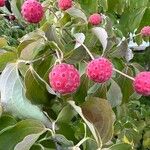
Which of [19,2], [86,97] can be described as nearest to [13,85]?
[86,97]

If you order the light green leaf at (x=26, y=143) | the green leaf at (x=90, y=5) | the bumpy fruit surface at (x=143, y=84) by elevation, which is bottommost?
the green leaf at (x=90, y=5)

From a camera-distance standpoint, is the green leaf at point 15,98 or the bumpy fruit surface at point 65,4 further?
the bumpy fruit surface at point 65,4

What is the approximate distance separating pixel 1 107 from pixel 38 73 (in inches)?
3.6

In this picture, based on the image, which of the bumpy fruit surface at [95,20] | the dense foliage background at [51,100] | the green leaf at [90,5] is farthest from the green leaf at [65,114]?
the green leaf at [90,5]

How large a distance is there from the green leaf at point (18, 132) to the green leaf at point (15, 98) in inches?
1.3

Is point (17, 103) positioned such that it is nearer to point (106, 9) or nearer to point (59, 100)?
point (59, 100)

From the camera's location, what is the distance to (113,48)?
104cm

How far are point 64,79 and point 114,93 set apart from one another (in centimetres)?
20

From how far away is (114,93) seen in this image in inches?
36.2

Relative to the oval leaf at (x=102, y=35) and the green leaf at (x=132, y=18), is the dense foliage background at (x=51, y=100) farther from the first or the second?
the green leaf at (x=132, y=18)

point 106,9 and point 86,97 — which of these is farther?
point 106,9

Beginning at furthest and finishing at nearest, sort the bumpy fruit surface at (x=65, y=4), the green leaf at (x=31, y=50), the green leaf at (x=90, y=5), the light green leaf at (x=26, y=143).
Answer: the green leaf at (x=90, y=5), the bumpy fruit surface at (x=65, y=4), the green leaf at (x=31, y=50), the light green leaf at (x=26, y=143)

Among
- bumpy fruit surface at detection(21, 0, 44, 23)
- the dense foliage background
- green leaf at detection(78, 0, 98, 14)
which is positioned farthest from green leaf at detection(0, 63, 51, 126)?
green leaf at detection(78, 0, 98, 14)

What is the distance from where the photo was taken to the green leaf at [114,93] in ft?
2.99
